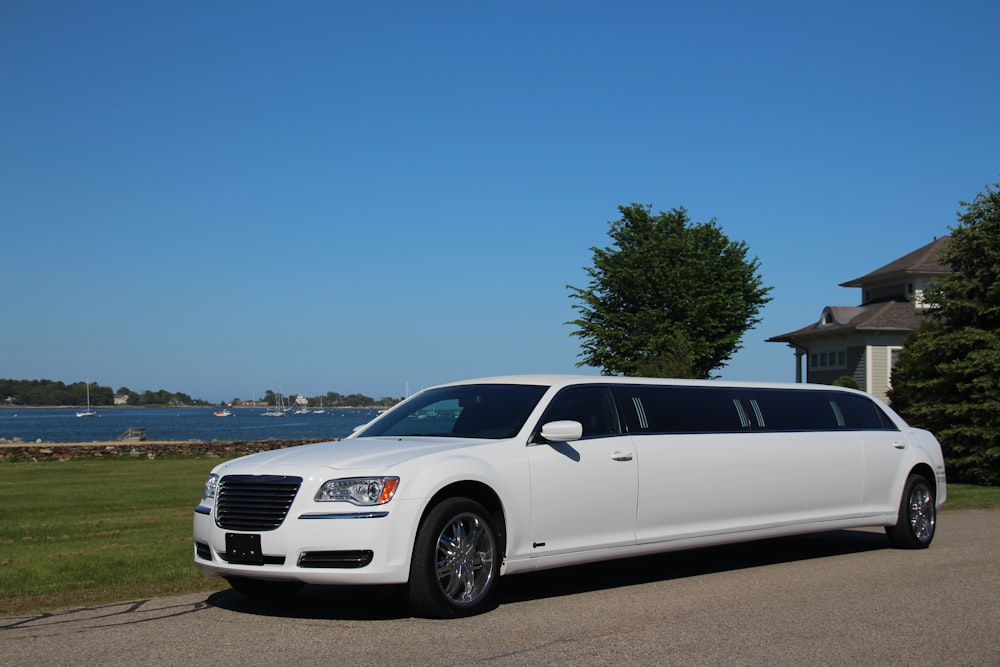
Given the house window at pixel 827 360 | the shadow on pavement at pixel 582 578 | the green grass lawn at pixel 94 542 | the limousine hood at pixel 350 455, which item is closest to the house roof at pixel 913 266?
the house window at pixel 827 360

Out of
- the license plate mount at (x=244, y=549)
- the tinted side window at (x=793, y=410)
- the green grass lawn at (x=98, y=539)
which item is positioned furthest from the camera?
the tinted side window at (x=793, y=410)

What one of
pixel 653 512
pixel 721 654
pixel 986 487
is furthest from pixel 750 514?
pixel 986 487

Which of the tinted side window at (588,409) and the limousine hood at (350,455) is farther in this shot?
the tinted side window at (588,409)

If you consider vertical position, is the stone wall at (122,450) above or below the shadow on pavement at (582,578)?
below

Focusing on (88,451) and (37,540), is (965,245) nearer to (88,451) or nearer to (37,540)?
(37,540)

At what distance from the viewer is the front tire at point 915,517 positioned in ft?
39.4

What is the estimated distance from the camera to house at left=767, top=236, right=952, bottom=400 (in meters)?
44.6

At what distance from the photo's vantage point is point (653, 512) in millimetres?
9312

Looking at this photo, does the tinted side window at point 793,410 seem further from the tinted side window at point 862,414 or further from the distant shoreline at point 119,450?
the distant shoreline at point 119,450

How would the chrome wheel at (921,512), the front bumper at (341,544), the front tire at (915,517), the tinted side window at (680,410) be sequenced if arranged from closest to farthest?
1. the front bumper at (341,544)
2. the tinted side window at (680,410)
3. the front tire at (915,517)
4. the chrome wheel at (921,512)

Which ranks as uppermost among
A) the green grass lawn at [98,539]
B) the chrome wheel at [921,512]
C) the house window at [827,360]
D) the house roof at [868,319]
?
the house roof at [868,319]

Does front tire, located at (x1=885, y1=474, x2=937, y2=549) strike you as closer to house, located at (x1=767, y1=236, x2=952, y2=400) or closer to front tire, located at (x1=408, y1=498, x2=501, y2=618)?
front tire, located at (x1=408, y1=498, x2=501, y2=618)

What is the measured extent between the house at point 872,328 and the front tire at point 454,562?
3719cm

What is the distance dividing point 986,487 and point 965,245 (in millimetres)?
5577
